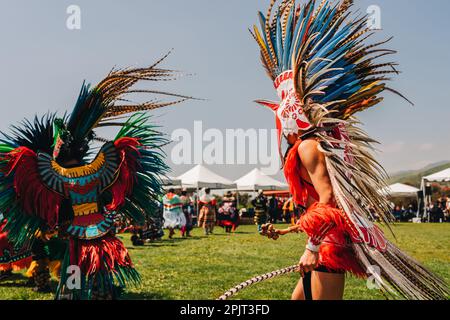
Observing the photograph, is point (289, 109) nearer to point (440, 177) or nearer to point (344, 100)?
point (344, 100)

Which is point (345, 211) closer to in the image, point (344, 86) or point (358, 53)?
point (344, 86)

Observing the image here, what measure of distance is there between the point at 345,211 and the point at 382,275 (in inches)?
23.0

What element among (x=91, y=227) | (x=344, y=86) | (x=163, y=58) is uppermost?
(x=163, y=58)

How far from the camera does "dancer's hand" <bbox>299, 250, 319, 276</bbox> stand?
125 inches

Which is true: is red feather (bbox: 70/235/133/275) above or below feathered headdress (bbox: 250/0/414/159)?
below

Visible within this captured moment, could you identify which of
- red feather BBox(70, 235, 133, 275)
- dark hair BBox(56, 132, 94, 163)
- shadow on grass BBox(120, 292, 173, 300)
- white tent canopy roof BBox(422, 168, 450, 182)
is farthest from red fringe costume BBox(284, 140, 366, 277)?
white tent canopy roof BBox(422, 168, 450, 182)

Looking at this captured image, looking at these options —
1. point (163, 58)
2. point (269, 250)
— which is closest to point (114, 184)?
point (163, 58)

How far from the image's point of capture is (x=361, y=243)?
3346 mm

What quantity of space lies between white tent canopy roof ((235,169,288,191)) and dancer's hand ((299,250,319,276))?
22.1 metres

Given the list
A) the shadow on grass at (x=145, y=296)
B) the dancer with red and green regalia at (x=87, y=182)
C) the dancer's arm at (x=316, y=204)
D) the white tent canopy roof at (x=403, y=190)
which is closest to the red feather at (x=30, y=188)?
the dancer with red and green regalia at (x=87, y=182)

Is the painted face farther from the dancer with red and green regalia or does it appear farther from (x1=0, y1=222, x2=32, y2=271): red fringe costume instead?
(x1=0, y1=222, x2=32, y2=271): red fringe costume

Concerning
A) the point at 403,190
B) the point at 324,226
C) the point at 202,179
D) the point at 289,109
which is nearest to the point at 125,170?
the point at 289,109

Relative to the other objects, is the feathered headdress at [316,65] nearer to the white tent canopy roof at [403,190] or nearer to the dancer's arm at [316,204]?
the dancer's arm at [316,204]

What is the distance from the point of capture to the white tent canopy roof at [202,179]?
22.7 metres
